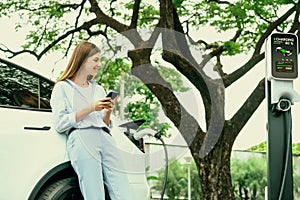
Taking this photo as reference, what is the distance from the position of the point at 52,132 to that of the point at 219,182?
4.11 metres

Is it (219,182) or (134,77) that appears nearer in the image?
(134,77)

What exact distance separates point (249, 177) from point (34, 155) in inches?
312

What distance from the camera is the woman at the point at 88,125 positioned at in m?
3.21

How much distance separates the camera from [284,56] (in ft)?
10.7

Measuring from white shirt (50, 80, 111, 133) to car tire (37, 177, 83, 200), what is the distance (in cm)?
28

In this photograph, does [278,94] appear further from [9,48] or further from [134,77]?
[9,48]

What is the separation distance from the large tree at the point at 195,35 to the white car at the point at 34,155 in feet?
9.96

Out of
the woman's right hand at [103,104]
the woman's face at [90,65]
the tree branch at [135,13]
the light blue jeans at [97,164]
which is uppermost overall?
the tree branch at [135,13]

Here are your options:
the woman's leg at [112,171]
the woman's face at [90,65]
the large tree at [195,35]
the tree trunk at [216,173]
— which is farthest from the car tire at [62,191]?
the tree trunk at [216,173]

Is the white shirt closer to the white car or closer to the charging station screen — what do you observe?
the white car

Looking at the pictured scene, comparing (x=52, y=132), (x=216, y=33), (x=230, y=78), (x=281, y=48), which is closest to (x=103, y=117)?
(x=52, y=132)

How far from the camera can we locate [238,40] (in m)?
8.25

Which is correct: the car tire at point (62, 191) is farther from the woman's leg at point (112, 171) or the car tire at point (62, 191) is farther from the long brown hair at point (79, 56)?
the long brown hair at point (79, 56)

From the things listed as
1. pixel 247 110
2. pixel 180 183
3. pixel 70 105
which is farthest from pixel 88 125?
pixel 180 183
